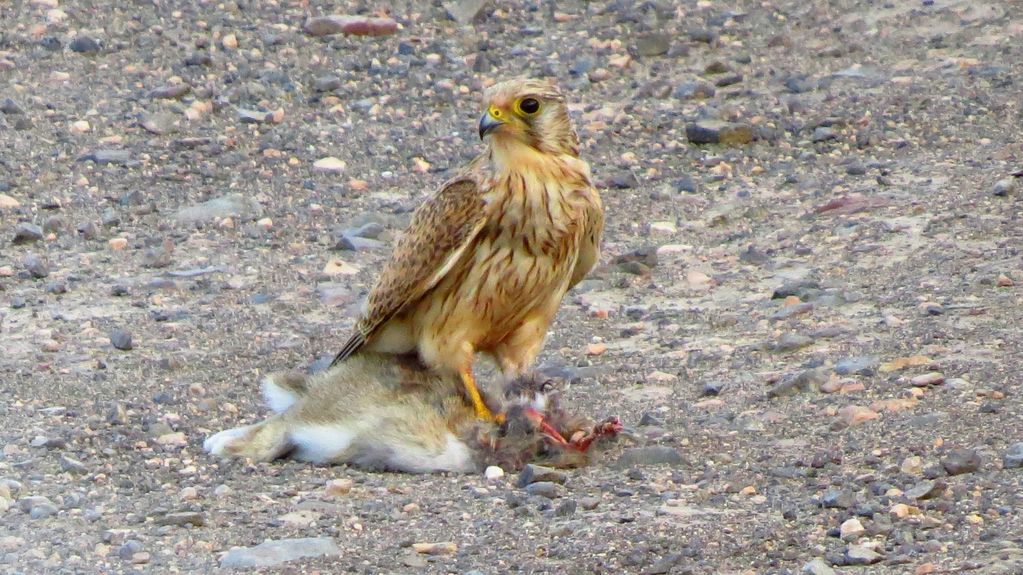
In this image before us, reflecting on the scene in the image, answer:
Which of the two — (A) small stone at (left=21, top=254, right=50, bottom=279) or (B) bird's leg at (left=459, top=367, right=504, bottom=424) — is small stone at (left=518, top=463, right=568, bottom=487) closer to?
(B) bird's leg at (left=459, top=367, right=504, bottom=424)

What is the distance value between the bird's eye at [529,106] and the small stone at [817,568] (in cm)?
205

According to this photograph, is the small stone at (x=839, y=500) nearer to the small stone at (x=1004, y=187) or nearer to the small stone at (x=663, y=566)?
the small stone at (x=663, y=566)

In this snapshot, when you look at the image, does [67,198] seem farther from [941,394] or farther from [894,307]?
[941,394]

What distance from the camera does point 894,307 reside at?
6.68 m

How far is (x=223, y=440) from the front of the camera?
5555mm

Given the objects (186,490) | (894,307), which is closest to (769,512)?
(186,490)

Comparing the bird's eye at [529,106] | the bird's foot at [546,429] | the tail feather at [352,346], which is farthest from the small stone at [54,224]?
the bird's foot at [546,429]

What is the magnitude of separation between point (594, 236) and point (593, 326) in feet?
3.31

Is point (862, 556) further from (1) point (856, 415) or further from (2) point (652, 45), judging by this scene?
(2) point (652, 45)

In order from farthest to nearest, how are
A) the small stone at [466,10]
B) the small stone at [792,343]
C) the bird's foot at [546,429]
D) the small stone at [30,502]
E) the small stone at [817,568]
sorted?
the small stone at [466,10], the small stone at [792,343], the bird's foot at [546,429], the small stone at [30,502], the small stone at [817,568]

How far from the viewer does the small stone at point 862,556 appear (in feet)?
14.4

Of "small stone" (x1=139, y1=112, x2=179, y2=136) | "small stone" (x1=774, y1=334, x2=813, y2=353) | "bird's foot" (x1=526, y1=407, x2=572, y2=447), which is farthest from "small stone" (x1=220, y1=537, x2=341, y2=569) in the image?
"small stone" (x1=139, y1=112, x2=179, y2=136)

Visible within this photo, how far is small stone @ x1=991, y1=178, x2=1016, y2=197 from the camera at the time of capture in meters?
7.66

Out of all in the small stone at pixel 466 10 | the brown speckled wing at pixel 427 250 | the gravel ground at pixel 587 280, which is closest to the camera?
the gravel ground at pixel 587 280
